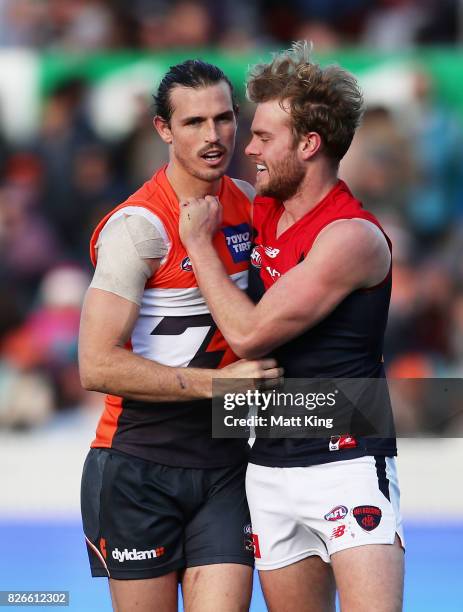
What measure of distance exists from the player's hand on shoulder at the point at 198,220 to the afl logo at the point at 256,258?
0.53ft

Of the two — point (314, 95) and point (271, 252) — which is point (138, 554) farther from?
point (314, 95)

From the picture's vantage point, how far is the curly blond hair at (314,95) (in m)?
3.90

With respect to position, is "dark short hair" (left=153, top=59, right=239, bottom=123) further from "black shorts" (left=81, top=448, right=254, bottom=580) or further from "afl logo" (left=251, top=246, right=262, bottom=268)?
"black shorts" (left=81, top=448, right=254, bottom=580)

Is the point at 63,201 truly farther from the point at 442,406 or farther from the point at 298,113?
the point at 298,113

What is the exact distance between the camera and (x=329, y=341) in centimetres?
390

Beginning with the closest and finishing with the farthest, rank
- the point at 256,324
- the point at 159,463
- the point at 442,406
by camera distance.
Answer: the point at 256,324, the point at 159,463, the point at 442,406

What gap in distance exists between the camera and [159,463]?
13.3ft

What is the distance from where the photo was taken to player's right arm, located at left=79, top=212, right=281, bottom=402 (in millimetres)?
3863

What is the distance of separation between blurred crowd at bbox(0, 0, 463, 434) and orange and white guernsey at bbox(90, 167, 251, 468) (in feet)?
16.2

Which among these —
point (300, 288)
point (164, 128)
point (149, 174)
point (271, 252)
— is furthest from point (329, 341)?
point (149, 174)

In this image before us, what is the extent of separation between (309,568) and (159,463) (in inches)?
25.0

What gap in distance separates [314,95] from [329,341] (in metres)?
0.83

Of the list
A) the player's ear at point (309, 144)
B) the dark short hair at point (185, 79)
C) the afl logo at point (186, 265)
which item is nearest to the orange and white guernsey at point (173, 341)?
the afl logo at point (186, 265)

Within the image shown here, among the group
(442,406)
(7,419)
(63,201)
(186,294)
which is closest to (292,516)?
(186,294)
